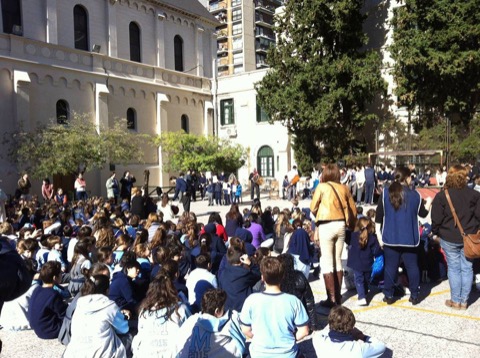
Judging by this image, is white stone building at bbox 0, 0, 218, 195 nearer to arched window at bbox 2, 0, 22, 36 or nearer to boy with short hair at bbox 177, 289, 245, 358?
arched window at bbox 2, 0, 22, 36

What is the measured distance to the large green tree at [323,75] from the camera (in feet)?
92.1

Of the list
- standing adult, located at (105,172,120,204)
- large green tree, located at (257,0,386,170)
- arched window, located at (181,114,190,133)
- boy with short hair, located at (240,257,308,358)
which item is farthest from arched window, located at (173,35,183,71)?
boy with short hair, located at (240,257,308,358)

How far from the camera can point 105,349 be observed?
4.62 m

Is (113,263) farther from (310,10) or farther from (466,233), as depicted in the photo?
(310,10)

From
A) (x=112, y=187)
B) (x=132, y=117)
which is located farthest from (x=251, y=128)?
(x=112, y=187)

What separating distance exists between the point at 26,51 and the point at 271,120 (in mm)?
14920

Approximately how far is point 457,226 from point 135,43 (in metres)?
30.7

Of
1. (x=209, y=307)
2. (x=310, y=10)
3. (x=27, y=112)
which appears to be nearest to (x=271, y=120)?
(x=310, y=10)

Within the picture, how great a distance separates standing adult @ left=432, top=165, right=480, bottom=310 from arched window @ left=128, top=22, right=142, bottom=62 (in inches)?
1171

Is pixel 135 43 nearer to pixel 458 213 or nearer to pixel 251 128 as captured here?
pixel 251 128

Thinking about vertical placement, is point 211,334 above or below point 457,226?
below

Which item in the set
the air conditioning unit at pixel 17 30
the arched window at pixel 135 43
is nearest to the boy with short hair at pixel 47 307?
the air conditioning unit at pixel 17 30

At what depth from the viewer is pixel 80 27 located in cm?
2988

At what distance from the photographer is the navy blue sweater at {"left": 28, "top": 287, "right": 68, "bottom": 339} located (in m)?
5.60
